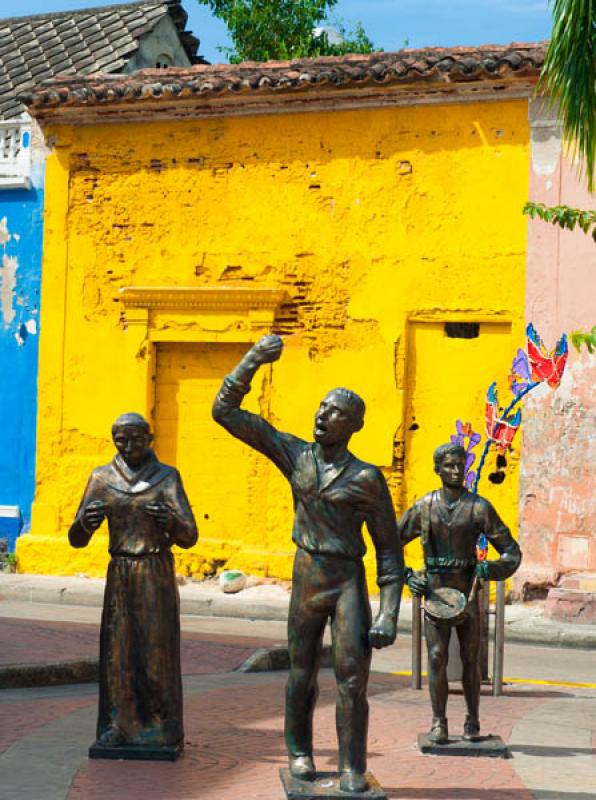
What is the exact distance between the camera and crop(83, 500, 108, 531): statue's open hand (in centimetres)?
761

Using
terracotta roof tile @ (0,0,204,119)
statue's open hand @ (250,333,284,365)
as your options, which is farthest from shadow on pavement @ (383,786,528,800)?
terracotta roof tile @ (0,0,204,119)

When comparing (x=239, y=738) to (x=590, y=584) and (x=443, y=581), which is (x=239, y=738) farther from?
(x=590, y=584)

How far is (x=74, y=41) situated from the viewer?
22.2 meters

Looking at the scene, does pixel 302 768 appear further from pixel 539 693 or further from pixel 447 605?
pixel 539 693

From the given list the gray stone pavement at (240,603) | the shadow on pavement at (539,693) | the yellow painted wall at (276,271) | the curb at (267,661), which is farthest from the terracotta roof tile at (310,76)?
the shadow on pavement at (539,693)

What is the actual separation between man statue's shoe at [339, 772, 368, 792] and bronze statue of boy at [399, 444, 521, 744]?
1.60 meters

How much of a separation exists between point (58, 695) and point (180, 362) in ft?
26.2

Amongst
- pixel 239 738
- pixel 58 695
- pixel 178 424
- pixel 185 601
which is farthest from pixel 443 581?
pixel 178 424

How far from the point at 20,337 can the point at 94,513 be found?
10.9 m

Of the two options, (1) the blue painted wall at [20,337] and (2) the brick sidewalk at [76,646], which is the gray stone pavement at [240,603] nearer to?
(1) the blue painted wall at [20,337]

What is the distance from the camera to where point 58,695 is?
32.2 feet

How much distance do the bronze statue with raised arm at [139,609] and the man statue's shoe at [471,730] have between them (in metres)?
1.58

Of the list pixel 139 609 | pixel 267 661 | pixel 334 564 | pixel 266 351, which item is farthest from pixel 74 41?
pixel 334 564

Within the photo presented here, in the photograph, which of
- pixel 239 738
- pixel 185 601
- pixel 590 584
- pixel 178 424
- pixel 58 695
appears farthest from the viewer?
pixel 178 424
